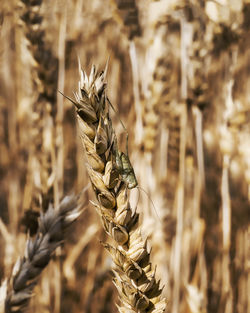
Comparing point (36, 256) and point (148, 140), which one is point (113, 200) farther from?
point (148, 140)

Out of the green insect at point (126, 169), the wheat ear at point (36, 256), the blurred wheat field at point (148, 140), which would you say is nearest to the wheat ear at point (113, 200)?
the green insect at point (126, 169)

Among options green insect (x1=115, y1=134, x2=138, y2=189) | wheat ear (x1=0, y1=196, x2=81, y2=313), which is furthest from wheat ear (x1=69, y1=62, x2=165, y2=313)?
wheat ear (x1=0, y1=196, x2=81, y2=313)

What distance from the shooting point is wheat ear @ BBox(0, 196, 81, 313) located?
1.58 feet

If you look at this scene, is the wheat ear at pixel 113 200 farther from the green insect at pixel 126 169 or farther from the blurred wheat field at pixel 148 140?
the blurred wheat field at pixel 148 140

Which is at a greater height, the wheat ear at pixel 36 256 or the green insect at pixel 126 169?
the green insect at pixel 126 169

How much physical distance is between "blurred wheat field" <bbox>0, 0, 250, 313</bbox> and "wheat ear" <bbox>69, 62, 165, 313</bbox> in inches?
14.0

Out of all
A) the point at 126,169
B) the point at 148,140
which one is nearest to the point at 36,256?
the point at 126,169

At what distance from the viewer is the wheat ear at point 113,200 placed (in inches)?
12.2

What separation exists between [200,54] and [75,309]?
61cm

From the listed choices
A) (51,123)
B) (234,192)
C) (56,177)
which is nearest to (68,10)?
(51,123)

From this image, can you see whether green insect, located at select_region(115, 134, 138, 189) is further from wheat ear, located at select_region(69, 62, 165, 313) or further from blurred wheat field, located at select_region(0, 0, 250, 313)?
blurred wheat field, located at select_region(0, 0, 250, 313)

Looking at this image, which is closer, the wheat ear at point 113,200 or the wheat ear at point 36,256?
the wheat ear at point 113,200

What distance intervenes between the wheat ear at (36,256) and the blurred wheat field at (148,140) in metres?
0.14

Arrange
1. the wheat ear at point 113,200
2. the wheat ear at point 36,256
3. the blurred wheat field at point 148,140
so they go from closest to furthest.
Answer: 1. the wheat ear at point 113,200
2. the wheat ear at point 36,256
3. the blurred wheat field at point 148,140
